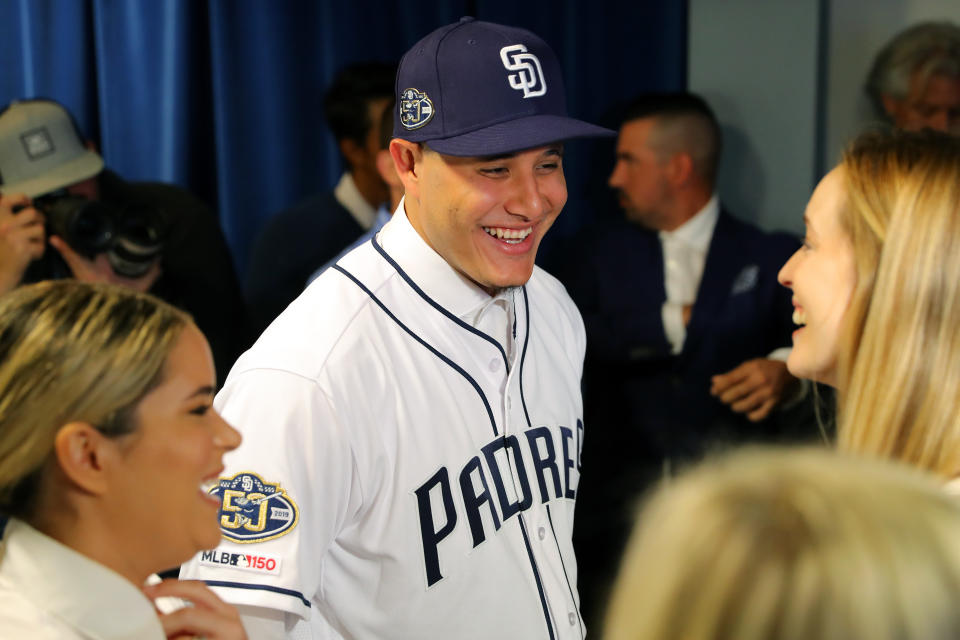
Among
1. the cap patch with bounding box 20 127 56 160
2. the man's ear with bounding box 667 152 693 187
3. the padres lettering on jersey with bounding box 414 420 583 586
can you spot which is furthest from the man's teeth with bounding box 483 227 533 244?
the man's ear with bounding box 667 152 693 187

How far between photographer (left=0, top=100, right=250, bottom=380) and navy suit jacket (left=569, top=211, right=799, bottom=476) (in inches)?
35.0

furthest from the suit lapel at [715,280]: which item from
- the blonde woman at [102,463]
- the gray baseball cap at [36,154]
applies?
the blonde woman at [102,463]

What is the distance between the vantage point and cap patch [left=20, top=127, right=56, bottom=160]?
2.25 m

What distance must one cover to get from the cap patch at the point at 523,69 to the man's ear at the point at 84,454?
26.9 inches

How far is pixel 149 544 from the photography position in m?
1.00

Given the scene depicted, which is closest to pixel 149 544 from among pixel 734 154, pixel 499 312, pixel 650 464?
pixel 499 312

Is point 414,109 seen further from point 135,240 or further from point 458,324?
point 135,240

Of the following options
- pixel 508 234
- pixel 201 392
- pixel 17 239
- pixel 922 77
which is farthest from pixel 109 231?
pixel 922 77

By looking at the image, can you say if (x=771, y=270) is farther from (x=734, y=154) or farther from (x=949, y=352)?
(x=949, y=352)

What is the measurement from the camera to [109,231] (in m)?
2.16

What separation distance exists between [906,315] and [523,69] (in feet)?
1.81

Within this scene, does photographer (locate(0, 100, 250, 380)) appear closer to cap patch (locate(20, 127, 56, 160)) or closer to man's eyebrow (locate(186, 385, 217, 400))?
cap patch (locate(20, 127, 56, 160))

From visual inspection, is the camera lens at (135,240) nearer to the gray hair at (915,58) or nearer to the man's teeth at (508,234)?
the man's teeth at (508,234)

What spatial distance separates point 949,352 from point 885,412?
0.09 m
